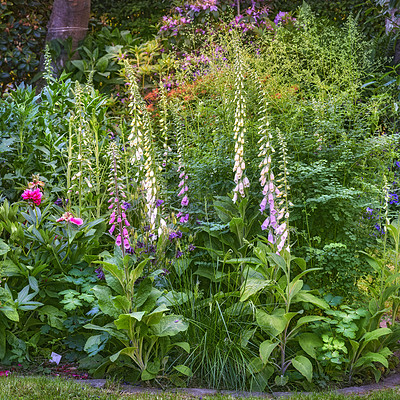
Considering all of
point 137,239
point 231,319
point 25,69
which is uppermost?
point 25,69

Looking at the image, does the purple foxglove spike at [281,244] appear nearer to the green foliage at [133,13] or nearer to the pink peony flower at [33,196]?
the pink peony flower at [33,196]

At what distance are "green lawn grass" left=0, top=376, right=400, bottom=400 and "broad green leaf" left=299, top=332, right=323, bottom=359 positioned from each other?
11.8 inches

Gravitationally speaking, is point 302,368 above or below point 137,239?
below

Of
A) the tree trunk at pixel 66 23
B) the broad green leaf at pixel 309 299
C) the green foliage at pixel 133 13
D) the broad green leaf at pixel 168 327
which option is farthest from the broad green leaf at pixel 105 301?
the green foliage at pixel 133 13

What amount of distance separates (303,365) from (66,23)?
22.8ft

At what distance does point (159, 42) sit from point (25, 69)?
7.61 feet

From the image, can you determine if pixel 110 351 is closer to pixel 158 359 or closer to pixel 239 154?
pixel 158 359

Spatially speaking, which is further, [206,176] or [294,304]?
[206,176]

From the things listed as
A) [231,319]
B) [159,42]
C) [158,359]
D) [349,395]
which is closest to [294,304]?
[231,319]

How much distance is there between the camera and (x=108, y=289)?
3424 mm

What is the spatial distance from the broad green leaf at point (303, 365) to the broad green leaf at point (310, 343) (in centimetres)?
7

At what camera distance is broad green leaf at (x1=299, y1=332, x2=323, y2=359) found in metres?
3.42

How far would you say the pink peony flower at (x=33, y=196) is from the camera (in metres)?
4.01

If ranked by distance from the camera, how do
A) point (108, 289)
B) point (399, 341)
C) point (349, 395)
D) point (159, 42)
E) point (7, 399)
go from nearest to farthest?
point (7, 399) → point (349, 395) → point (108, 289) → point (399, 341) → point (159, 42)
